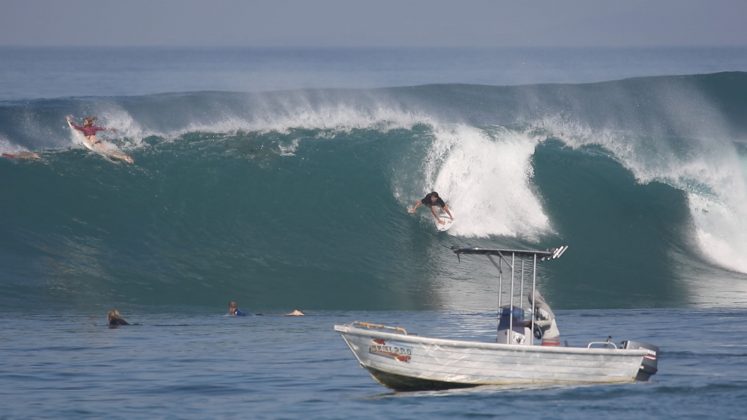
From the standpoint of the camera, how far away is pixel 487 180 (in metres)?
29.0

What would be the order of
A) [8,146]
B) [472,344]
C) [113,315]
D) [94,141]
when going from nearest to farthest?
[472,344] < [113,315] < [94,141] < [8,146]

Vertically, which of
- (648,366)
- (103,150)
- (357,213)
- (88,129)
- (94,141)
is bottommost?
(648,366)

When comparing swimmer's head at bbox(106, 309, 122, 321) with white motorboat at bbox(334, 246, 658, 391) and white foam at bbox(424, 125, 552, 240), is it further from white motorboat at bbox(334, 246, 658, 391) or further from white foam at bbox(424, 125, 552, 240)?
white foam at bbox(424, 125, 552, 240)

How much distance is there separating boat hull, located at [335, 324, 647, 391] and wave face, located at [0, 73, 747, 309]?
7077 millimetres

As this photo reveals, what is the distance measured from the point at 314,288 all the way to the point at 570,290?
4.64m

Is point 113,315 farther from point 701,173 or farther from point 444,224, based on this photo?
point 701,173

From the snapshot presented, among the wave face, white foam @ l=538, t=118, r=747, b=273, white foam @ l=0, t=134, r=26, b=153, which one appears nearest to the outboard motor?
the wave face

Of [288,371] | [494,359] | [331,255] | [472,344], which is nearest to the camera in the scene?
[472,344]

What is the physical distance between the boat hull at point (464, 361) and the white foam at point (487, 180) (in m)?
11.6

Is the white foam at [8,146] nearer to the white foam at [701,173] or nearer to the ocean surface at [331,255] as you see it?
the ocean surface at [331,255]

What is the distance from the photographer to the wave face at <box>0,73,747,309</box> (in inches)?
962

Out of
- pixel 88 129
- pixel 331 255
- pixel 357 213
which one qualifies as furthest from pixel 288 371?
pixel 88 129

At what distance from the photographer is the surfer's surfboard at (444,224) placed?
27266 mm

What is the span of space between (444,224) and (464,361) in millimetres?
11852
